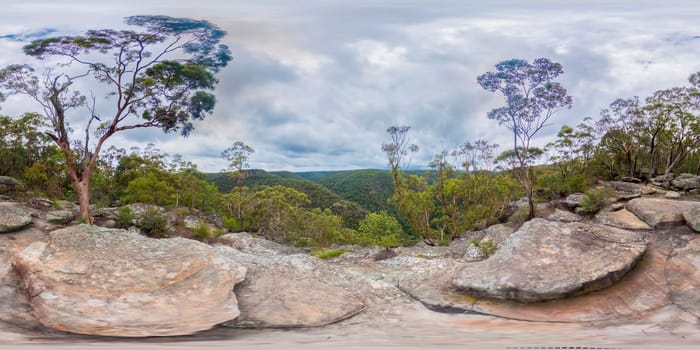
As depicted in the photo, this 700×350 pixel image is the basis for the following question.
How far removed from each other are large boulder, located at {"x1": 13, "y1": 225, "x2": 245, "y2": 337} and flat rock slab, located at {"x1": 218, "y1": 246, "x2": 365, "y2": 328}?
231 millimetres

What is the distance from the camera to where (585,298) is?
414cm

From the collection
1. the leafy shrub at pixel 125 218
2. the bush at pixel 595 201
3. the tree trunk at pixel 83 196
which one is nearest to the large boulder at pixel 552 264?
the bush at pixel 595 201

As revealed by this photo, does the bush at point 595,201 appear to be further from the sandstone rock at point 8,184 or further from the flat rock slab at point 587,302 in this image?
the sandstone rock at point 8,184

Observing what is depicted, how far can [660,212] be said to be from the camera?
6.44m

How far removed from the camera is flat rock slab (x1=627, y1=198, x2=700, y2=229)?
6.11 meters

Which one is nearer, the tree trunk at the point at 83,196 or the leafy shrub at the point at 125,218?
the tree trunk at the point at 83,196

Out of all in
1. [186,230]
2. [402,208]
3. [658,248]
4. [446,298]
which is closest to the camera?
[446,298]

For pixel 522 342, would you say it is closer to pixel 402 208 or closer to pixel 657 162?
pixel 402 208

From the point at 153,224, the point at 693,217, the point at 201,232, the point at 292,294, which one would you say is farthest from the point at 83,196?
the point at 693,217

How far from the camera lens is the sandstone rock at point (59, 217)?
7372 mm

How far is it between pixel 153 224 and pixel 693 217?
11567 millimetres

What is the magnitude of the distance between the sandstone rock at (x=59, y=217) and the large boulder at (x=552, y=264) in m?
8.05

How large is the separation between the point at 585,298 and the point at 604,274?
0.43 meters

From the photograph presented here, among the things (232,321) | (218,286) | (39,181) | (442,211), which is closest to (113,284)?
(218,286)
